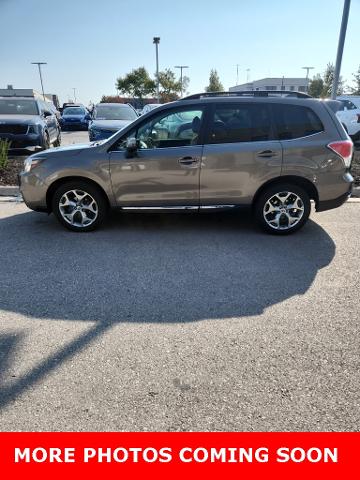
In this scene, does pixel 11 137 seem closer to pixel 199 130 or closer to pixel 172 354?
Result: pixel 199 130

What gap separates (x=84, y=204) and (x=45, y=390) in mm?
3267

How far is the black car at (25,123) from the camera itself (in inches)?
422

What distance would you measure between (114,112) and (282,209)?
30.6ft

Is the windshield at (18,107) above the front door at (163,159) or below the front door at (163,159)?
above

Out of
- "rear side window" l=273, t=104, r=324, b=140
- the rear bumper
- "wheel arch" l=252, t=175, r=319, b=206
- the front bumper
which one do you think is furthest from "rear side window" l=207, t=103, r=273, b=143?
the front bumper

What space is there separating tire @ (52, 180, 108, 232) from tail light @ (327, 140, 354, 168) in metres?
3.16

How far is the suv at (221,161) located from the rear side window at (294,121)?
0.01 metres

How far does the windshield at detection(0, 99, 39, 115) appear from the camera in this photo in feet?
40.0

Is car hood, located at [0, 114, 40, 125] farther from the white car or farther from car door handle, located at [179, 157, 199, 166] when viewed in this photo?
the white car

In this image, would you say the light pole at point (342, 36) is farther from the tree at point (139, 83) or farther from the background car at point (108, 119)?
the tree at point (139, 83)

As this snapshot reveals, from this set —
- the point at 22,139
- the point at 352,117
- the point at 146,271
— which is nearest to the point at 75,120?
the point at 22,139

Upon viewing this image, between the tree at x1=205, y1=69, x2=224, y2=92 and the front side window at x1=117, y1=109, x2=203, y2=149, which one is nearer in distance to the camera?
the front side window at x1=117, y1=109, x2=203, y2=149
